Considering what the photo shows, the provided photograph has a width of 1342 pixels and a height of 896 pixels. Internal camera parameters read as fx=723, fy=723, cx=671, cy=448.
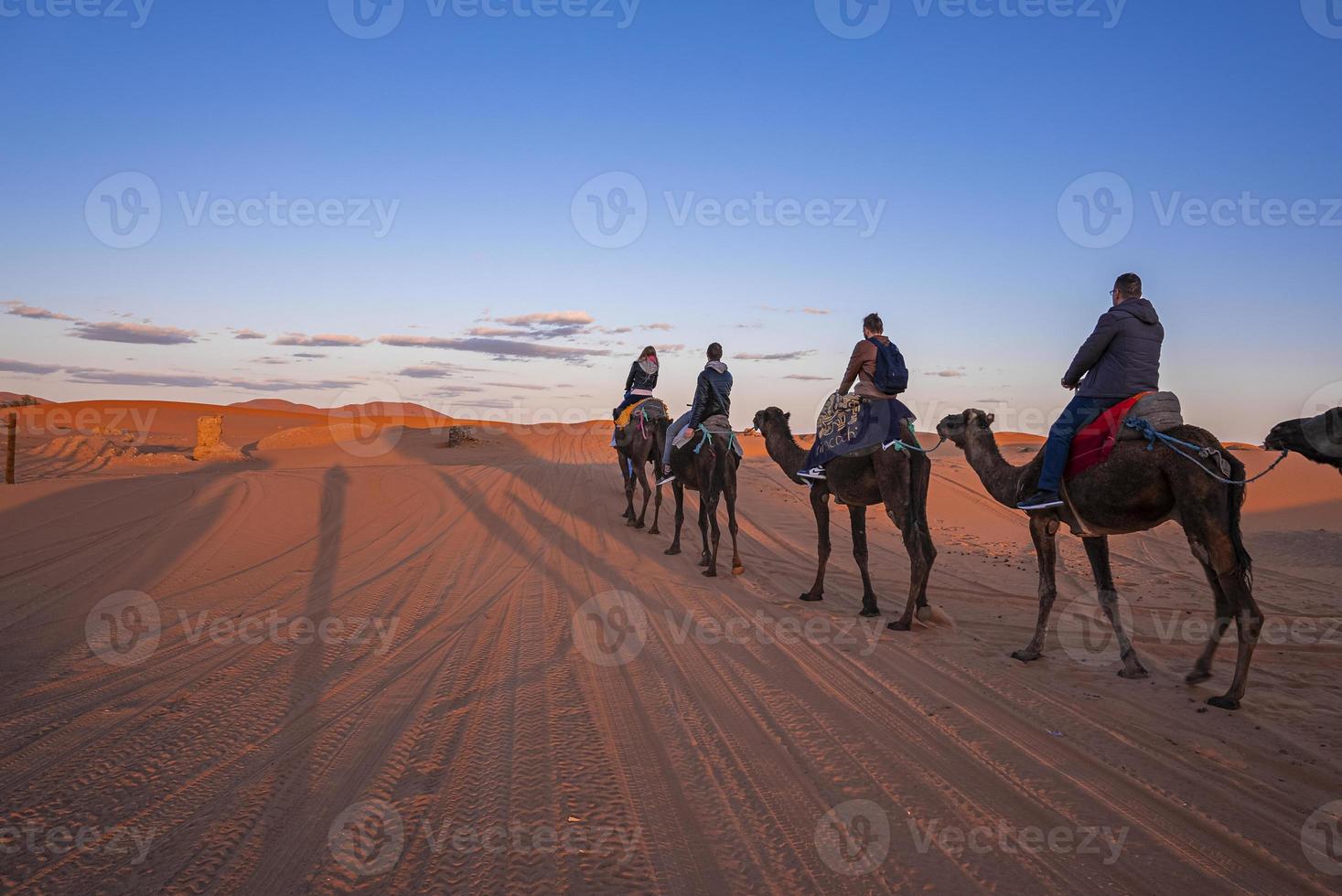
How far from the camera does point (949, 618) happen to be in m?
8.73

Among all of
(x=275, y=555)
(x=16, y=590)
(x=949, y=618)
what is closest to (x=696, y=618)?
(x=949, y=618)

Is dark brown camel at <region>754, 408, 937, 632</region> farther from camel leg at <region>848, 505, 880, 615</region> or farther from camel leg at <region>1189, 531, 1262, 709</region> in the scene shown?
camel leg at <region>1189, 531, 1262, 709</region>

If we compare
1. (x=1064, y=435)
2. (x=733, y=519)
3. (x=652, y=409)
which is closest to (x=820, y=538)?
(x=733, y=519)

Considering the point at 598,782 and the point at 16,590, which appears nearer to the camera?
the point at 598,782

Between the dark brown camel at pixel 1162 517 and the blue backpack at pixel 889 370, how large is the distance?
1655 millimetres

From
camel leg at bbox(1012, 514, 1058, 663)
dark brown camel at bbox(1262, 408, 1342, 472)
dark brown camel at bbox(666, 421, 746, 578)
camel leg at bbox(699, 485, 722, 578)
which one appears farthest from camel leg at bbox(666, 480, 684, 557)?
dark brown camel at bbox(1262, 408, 1342, 472)

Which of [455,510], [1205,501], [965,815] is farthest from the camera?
[455,510]

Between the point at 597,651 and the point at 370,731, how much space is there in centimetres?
244

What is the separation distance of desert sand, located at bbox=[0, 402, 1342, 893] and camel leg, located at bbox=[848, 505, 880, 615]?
289 mm

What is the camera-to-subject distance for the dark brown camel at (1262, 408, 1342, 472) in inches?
201

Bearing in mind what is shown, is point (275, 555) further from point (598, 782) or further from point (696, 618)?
point (598, 782)

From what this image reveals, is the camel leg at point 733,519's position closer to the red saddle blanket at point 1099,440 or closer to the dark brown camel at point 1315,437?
the red saddle blanket at point 1099,440

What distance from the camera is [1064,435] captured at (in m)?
6.92

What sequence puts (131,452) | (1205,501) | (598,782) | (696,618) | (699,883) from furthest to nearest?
(131,452) < (696,618) < (1205,501) < (598,782) < (699,883)
